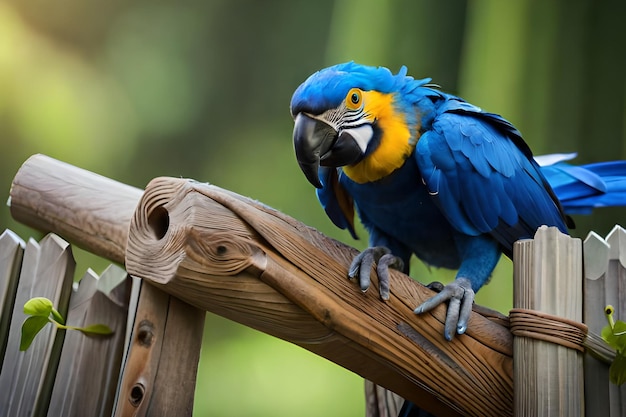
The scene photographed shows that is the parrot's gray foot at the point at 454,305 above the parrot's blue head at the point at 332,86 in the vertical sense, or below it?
below

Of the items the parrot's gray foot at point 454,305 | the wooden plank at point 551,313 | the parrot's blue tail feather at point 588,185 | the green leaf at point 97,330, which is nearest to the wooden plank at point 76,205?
the green leaf at point 97,330

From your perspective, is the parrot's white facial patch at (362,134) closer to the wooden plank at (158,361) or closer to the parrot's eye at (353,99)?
the parrot's eye at (353,99)

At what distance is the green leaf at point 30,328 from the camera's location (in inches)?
Answer: 43.1

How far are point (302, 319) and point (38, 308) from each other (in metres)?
0.49

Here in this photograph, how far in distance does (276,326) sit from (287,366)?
4.10ft

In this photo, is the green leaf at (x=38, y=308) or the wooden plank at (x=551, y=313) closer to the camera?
the wooden plank at (x=551, y=313)

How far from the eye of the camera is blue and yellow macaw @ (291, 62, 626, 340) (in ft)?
3.91

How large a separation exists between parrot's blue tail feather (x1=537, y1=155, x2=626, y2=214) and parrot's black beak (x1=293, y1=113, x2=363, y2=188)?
1.92 feet

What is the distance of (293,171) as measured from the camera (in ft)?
7.59

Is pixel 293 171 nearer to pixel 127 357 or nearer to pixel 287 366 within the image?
pixel 287 366

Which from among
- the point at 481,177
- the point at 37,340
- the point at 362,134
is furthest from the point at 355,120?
the point at 37,340

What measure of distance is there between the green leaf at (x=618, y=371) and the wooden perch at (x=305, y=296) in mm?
158

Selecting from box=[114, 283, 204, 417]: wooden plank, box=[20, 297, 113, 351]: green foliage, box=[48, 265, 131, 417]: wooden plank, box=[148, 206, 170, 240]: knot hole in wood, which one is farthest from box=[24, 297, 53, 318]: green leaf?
box=[148, 206, 170, 240]: knot hole in wood

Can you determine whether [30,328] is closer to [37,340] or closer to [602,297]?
[37,340]
